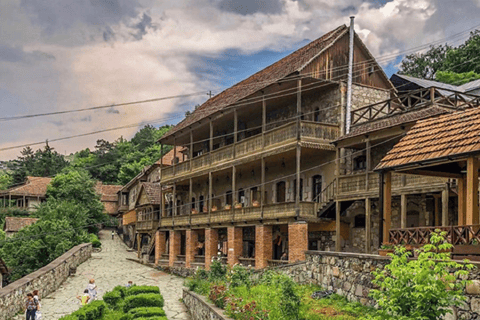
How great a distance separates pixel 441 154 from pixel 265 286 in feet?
25.2

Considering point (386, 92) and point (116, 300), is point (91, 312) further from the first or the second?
point (386, 92)

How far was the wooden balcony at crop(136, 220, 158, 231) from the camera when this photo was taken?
43125mm

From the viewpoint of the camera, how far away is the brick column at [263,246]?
87.3ft

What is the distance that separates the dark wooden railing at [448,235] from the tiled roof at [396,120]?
6.37 m

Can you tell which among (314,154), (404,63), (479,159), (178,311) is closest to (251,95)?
(314,154)

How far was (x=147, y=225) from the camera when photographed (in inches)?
1737

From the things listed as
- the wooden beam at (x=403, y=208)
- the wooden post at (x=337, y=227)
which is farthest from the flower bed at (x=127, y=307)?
the wooden beam at (x=403, y=208)

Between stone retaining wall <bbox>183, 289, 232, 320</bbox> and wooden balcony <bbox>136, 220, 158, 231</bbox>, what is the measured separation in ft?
64.6

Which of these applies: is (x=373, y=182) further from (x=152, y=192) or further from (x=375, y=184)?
(x=152, y=192)

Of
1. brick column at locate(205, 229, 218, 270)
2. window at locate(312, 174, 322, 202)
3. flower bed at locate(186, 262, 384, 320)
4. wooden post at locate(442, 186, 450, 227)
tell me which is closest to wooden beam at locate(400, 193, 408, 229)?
wooden post at locate(442, 186, 450, 227)

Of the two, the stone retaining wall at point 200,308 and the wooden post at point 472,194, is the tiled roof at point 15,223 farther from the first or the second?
the wooden post at point 472,194

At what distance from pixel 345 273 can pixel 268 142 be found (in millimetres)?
12372

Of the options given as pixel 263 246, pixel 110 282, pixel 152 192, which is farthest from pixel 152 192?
pixel 263 246

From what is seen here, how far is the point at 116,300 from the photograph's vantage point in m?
22.7
